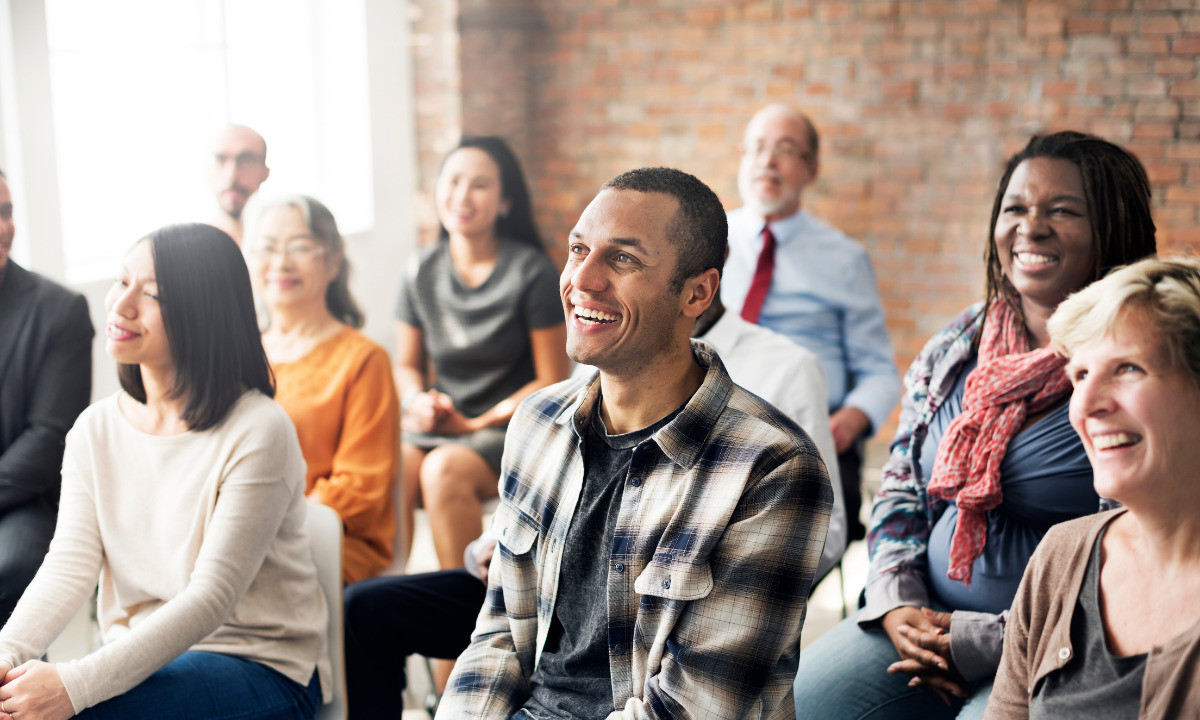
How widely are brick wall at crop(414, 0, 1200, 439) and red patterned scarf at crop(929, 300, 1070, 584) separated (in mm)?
2877

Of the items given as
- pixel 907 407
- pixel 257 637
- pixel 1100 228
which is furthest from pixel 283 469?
pixel 1100 228

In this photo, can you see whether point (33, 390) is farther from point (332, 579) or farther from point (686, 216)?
point (686, 216)

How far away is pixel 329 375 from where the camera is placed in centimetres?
253

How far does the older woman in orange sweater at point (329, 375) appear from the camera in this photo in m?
2.45

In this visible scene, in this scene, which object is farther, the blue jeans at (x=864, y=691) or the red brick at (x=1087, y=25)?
the red brick at (x=1087, y=25)

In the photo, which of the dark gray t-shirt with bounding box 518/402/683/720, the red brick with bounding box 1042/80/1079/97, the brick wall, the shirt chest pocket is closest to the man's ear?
the dark gray t-shirt with bounding box 518/402/683/720

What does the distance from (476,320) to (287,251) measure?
31.2 inches

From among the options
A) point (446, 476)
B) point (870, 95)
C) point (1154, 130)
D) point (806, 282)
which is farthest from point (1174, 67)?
point (446, 476)

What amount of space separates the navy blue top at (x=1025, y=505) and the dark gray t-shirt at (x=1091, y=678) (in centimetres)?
42

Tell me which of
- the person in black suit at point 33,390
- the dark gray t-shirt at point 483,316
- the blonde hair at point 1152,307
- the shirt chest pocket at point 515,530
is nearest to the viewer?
the blonde hair at point 1152,307

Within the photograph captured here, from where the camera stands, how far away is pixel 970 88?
463 cm

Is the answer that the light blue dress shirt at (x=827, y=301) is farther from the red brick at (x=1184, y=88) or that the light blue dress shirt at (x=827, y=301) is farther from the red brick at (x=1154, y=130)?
the red brick at (x=1184, y=88)

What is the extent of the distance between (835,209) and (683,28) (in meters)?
1.11

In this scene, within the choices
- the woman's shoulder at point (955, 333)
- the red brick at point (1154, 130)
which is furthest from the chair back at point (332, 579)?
the red brick at point (1154, 130)
